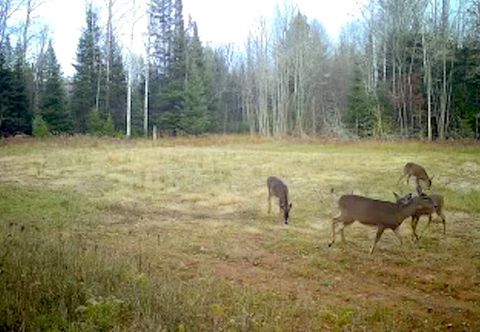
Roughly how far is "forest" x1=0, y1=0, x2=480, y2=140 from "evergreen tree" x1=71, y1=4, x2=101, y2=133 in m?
0.10

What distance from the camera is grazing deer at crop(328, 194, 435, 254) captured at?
11359 millimetres

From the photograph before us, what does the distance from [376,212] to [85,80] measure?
41963 mm

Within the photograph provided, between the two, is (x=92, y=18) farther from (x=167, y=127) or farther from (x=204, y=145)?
(x=204, y=145)

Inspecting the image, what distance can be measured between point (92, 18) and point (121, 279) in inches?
1905

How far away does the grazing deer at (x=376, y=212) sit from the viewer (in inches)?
447

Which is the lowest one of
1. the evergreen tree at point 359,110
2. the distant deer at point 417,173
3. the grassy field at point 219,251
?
the grassy field at point 219,251

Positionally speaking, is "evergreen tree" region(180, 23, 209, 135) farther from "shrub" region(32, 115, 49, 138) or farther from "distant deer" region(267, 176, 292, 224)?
"distant deer" region(267, 176, 292, 224)

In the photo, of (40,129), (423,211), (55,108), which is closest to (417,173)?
(423,211)

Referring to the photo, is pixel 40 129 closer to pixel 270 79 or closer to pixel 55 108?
pixel 55 108

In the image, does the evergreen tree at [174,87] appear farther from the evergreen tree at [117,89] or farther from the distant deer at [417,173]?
the distant deer at [417,173]

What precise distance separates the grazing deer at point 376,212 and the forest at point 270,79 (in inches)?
1044

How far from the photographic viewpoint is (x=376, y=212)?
11.4 meters

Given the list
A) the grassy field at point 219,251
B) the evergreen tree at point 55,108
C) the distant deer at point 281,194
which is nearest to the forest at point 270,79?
the evergreen tree at point 55,108

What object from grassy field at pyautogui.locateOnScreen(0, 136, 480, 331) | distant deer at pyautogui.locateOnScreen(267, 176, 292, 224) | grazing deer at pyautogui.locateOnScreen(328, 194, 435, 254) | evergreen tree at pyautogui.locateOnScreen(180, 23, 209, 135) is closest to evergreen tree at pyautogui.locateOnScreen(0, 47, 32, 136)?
evergreen tree at pyautogui.locateOnScreen(180, 23, 209, 135)
